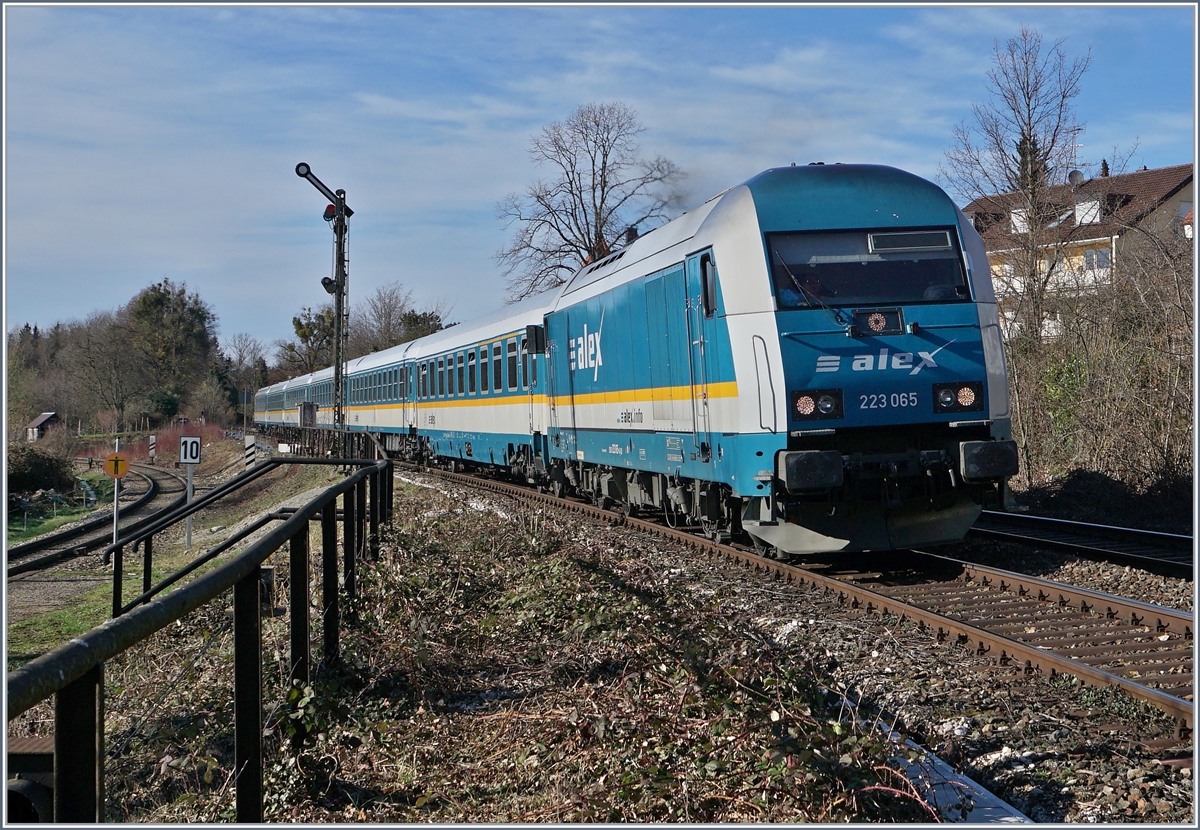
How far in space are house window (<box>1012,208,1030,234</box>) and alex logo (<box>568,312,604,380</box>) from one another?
40.5 ft

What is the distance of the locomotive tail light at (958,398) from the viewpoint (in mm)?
8680

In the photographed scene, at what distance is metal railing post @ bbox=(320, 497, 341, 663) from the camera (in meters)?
5.73

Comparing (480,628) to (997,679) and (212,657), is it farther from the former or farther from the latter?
(997,679)

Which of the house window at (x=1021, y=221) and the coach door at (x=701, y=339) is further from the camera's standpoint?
the house window at (x=1021, y=221)

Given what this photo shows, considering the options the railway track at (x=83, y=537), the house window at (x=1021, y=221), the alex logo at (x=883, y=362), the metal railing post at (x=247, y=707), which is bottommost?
the railway track at (x=83, y=537)

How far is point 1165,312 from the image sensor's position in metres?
14.4

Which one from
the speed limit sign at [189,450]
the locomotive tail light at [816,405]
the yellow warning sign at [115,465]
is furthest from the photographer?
the speed limit sign at [189,450]

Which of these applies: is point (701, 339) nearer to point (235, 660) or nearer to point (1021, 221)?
point (235, 660)

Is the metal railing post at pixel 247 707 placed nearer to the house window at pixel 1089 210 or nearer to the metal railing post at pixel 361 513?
the metal railing post at pixel 361 513

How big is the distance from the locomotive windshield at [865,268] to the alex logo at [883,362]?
47 cm

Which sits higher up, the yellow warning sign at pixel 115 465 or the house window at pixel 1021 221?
the house window at pixel 1021 221

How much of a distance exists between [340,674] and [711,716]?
2.28 m

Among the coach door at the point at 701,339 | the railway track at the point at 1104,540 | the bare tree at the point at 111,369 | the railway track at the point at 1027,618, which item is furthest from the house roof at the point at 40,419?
the railway track at the point at 1027,618

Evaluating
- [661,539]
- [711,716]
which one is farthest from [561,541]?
[711,716]
